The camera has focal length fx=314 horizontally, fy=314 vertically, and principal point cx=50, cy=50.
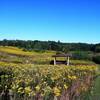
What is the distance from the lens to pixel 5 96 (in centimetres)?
612

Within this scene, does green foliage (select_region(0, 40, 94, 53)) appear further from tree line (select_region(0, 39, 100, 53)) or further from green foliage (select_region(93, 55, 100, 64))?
green foliage (select_region(93, 55, 100, 64))

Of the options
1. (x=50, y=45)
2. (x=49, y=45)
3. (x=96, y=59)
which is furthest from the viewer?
(x=49, y=45)

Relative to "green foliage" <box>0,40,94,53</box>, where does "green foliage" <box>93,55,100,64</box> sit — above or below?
below

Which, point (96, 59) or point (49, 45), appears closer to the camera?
point (96, 59)

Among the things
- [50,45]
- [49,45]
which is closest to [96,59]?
[50,45]

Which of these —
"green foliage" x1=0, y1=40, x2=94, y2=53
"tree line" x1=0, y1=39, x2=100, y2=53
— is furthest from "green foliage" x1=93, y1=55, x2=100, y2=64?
"green foliage" x1=0, y1=40, x2=94, y2=53

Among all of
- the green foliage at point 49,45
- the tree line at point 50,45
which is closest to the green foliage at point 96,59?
the tree line at point 50,45

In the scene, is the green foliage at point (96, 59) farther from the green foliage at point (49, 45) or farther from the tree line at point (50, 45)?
the green foliage at point (49, 45)

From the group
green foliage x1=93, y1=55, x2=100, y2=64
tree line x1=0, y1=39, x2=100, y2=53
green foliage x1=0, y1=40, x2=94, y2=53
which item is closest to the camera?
green foliage x1=93, y1=55, x2=100, y2=64

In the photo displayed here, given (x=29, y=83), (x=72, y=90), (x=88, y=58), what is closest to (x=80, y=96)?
(x=72, y=90)

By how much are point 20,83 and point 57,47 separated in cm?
7785

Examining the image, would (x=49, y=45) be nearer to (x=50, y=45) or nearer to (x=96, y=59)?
(x=50, y=45)

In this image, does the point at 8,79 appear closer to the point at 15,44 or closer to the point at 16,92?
the point at 16,92

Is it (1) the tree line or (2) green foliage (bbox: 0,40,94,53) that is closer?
(1) the tree line
